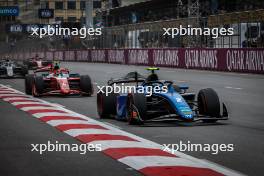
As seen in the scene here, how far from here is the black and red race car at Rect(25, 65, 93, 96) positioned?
808 inches

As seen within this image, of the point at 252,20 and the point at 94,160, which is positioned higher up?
the point at 252,20

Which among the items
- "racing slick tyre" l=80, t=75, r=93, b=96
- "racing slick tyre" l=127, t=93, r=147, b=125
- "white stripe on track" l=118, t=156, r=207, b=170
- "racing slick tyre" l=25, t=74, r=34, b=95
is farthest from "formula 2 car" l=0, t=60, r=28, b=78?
"white stripe on track" l=118, t=156, r=207, b=170

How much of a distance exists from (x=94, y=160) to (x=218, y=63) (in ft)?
88.2

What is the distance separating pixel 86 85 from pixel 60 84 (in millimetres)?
690

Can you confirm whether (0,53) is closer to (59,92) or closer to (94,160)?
(59,92)

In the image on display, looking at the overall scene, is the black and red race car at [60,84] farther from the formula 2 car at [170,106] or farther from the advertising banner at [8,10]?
the advertising banner at [8,10]

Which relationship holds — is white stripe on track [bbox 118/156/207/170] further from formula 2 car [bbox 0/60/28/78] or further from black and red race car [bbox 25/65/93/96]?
formula 2 car [bbox 0/60/28/78]

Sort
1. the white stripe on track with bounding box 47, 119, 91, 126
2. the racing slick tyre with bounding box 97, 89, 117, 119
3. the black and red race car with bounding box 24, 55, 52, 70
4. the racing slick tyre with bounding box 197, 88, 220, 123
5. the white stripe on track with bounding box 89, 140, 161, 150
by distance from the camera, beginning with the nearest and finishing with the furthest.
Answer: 1. the white stripe on track with bounding box 89, 140, 161, 150
2. the racing slick tyre with bounding box 197, 88, 220, 123
3. the white stripe on track with bounding box 47, 119, 91, 126
4. the racing slick tyre with bounding box 97, 89, 117, 119
5. the black and red race car with bounding box 24, 55, 52, 70

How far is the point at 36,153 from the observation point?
31.2 feet

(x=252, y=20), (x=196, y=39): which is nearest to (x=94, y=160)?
(x=252, y=20)

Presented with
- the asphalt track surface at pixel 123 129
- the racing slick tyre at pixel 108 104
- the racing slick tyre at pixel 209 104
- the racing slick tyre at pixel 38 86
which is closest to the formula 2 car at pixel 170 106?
the racing slick tyre at pixel 209 104

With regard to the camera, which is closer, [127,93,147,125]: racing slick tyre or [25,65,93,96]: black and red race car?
[127,93,147,125]: racing slick tyre

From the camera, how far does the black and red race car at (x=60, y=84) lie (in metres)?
20.5

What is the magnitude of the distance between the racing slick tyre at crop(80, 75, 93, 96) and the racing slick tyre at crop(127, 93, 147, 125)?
786 cm
